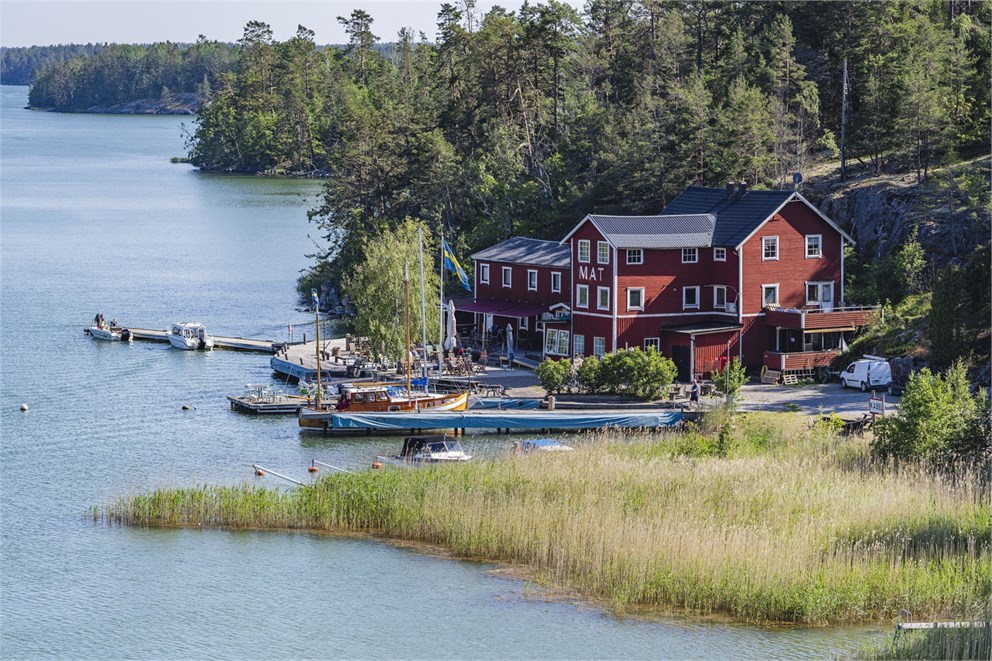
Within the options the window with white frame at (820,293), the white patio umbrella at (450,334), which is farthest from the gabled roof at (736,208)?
the white patio umbrella at (450,334)

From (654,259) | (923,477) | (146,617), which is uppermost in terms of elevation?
(654,259)

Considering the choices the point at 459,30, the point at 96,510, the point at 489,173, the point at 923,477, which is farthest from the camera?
the point at 459,30

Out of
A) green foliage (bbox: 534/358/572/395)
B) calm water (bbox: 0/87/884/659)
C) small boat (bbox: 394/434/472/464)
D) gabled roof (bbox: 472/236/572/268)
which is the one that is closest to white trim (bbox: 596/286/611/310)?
gabled roof (bbox: 472/236/572/268)

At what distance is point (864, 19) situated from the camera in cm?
7981

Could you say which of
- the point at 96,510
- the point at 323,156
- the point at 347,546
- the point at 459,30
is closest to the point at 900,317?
the point at 347,546

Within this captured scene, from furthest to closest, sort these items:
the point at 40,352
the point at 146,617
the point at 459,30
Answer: the point at 459,30
the point at 40,352
the point at 146,617

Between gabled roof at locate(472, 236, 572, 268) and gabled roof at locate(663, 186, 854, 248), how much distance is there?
5151 millimetres

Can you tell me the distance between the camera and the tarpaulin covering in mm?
48781

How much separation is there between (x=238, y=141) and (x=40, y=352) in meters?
123

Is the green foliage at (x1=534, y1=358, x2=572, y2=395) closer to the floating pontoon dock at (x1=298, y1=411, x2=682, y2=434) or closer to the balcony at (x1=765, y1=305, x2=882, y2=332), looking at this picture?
the floating pontoon dock at (x1=298, y1=411, x2=682, y2=434)

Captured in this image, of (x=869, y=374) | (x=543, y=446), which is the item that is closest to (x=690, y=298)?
(x=869, y=374)

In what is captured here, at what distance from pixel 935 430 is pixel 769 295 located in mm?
19516

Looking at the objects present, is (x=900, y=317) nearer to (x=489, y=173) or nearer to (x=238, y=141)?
(x=489, y=173)

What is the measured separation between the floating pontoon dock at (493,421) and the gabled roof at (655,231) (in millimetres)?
9380
